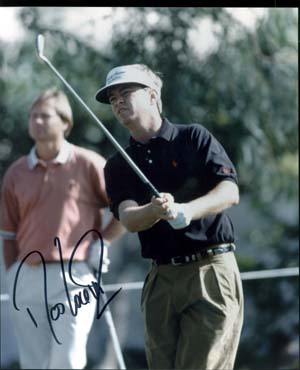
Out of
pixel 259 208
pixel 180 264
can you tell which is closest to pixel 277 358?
pixel 259 208

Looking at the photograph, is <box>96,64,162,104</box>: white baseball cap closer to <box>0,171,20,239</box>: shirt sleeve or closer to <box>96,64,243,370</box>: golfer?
<box>96,64,243,370</box>: golfer

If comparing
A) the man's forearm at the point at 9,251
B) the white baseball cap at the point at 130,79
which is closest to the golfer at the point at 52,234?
the man's forearm at the point at 9,251

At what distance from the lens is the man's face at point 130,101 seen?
329cm

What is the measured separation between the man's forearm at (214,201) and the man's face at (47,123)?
0.84 metres

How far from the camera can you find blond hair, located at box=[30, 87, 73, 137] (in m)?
3.87

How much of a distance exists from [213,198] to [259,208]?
73.0 inches

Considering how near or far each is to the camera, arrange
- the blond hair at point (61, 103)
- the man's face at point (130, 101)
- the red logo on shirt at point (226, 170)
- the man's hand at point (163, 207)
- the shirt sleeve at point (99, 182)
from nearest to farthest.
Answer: the man's hand at point (163, 207), the red logo on shirt at point (226, 170), the man's face at point (130, 101), the shirt sleeve at point (99, 182), the blond hair at point (61, 103)

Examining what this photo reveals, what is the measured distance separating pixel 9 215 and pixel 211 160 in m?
0.89

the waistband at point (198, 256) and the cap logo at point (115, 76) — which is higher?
the cap logo at point (115, 76)

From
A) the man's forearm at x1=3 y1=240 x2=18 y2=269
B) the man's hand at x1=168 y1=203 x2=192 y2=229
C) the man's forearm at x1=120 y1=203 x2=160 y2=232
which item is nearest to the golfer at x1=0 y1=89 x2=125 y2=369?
the man's forearm at x1=3 y1=240 x2=18 y2=269

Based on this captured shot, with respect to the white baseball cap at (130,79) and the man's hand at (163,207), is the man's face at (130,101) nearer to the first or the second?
the white baseball cap at (130,79)

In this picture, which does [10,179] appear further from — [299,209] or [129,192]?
[299,209]
